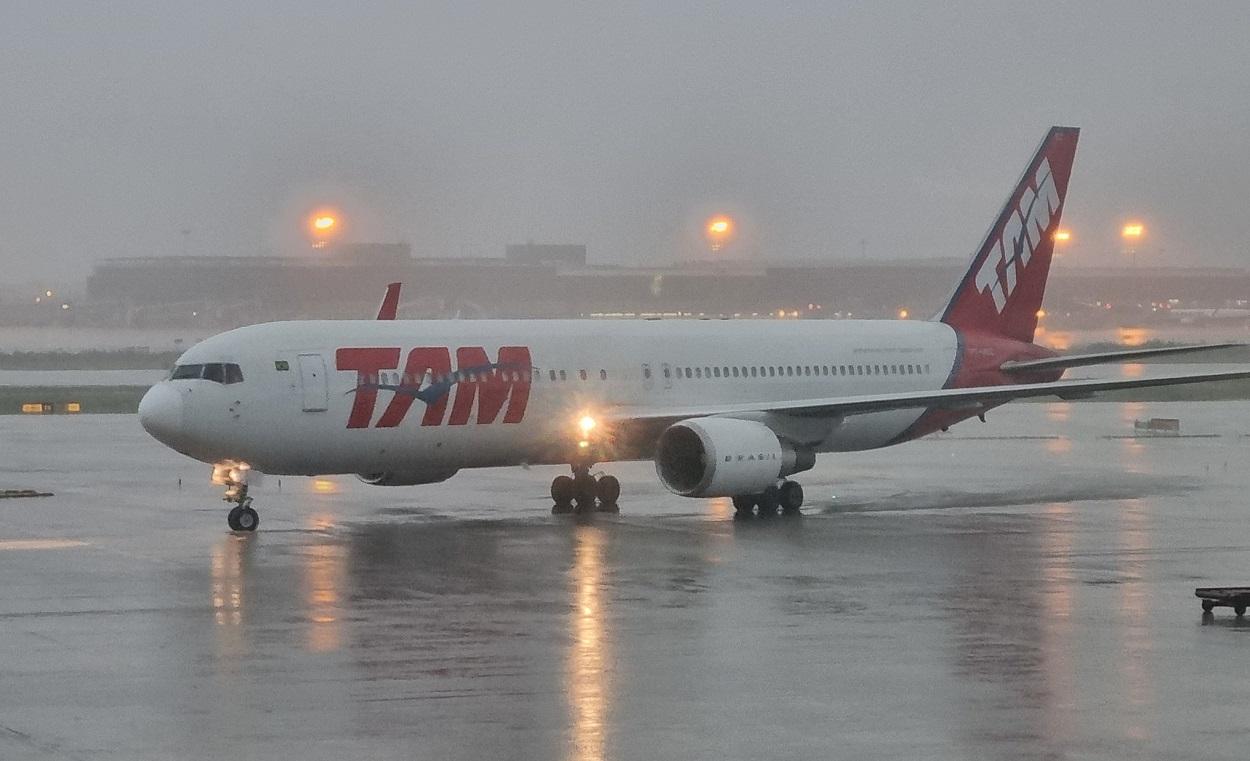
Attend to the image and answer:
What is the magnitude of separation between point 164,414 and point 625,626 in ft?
40.0

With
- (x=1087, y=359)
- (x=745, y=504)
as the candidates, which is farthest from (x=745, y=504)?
(x=1087, y=359)

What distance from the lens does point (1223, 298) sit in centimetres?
13038

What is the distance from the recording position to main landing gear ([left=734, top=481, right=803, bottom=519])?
33.3 meters

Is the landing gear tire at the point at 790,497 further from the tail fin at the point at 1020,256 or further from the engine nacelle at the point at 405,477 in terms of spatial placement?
the tail fin at the point at 1020,256

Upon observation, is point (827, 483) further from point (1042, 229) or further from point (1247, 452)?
point (1247, 452)

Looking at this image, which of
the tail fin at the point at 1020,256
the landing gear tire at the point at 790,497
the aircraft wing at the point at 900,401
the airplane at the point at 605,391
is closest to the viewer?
the airplane at the point at 605,391

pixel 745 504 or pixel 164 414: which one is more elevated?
pixel 164 414

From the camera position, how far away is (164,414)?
2998 cm

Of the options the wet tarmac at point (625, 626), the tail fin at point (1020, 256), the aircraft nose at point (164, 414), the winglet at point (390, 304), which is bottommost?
the wet tarmac at point (625, 626)

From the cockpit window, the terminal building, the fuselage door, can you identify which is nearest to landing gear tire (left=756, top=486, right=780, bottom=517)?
the fuselage door

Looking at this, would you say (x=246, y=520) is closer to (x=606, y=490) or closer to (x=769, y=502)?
(x=606, y=490)

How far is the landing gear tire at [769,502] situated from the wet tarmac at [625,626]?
673 millimetres

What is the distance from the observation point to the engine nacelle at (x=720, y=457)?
32062 mm

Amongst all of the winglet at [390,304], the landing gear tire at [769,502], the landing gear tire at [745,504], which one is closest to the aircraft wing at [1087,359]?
the landing gear tire at [769,502]
